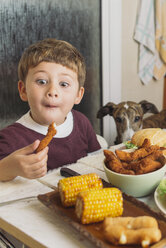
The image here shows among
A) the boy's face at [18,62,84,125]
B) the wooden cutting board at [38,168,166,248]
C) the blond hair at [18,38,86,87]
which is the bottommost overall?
the wooden cutting board at [38,168,166,248]

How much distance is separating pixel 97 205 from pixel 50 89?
0.54 meters

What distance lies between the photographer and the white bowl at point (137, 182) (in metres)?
0.76

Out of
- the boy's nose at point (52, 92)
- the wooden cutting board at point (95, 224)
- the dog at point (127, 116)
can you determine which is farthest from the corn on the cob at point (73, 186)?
the dog at point (127, 116)

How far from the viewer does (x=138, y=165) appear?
79cm

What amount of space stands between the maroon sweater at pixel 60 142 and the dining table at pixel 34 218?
0.85 feet

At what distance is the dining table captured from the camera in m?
0.62

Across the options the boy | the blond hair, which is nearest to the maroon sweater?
the boy

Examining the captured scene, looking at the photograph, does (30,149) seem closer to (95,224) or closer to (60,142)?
(95,224)

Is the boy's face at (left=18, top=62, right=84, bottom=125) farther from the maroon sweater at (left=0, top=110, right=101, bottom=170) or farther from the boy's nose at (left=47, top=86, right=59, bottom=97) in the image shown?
the maroon sweater at (left=0, top=110, right=101, bottom=170)

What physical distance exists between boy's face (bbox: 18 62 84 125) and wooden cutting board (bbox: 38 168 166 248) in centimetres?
44

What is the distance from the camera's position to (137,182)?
76 centimetres

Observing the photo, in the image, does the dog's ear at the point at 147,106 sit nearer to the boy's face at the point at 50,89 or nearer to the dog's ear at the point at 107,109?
the dog's ear at the point at 107,109

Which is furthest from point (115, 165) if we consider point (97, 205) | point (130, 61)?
point (130, 61)

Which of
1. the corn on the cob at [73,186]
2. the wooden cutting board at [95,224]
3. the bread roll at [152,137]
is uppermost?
the corn on the cob at [73,186]
